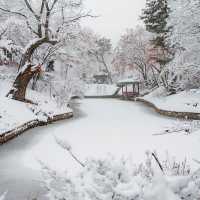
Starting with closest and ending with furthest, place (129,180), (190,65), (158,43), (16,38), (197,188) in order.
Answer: (197,188), (129,180), (190,65), (16,38), (158,43)

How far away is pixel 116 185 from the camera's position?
2.86m

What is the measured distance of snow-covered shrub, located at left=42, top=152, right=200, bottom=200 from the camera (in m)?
2.46

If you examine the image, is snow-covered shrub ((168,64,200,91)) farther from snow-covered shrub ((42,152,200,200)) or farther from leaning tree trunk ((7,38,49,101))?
snow-covered shrub ((42,152,200,200))

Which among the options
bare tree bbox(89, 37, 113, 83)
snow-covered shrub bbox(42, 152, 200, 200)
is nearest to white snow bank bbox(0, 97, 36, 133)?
snow-covered shrub bbox(42, 152, 200, 200)

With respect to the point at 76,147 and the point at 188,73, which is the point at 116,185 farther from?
the point at 188,73

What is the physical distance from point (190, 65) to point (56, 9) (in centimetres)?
984

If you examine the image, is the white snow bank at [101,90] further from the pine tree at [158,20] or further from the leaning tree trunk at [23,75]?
the leaning tree trunk at [23,75]

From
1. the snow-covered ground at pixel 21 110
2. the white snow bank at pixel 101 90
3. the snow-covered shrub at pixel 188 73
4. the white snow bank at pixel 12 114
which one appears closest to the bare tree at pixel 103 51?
the white snow bank at pixel 101 90

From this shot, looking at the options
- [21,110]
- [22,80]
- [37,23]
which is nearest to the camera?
[21,110]

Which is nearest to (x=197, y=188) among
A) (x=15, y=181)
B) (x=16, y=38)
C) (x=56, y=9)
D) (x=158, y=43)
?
(x=15, y=181)

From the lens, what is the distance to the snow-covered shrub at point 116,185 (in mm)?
2463

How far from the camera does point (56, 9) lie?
22750 millimetres

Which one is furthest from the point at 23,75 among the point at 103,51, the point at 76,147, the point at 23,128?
the point at 103,51

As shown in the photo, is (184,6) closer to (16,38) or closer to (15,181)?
(16,38)
